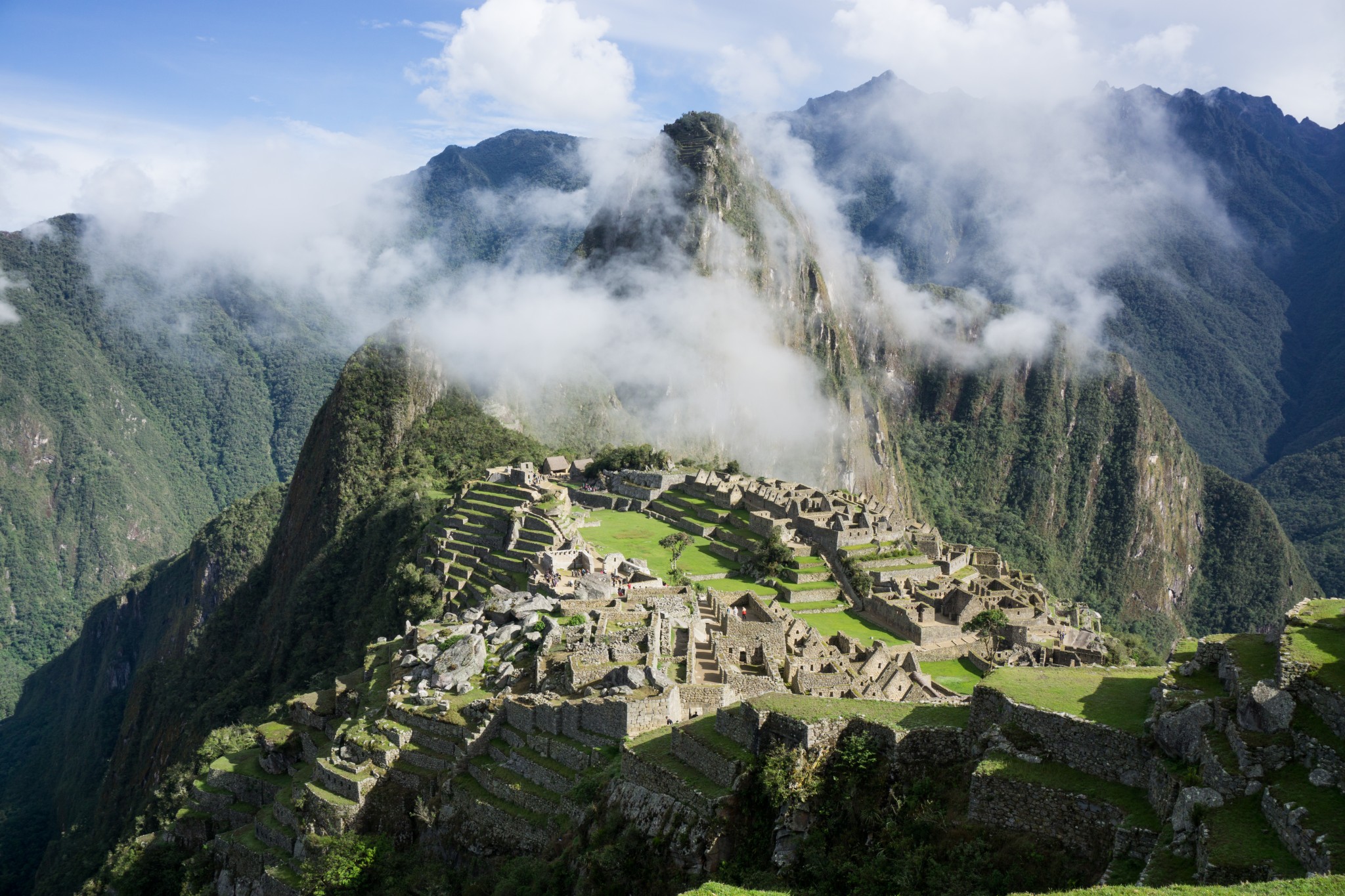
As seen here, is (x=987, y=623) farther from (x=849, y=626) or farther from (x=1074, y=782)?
(x=1074, y=782)

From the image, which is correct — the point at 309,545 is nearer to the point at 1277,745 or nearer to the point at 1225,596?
the point at 1277,745

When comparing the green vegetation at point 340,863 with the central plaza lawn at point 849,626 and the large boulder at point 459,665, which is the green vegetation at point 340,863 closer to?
the large boulder at point 459,665

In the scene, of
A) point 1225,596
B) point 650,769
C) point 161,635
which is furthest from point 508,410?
point 1225,596

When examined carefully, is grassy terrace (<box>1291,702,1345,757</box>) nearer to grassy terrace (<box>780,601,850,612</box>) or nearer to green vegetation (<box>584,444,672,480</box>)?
grassy terrace (<box>780,601,850,612</box>)

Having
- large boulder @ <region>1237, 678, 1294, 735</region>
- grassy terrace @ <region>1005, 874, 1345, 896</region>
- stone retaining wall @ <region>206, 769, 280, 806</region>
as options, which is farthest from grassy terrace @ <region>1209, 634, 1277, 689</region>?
stone retaining wall @ <region>206, 769, 280, 806</region>

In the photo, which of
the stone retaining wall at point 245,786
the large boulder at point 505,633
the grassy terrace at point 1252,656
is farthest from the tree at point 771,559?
the grassy terrace at point 1252,656

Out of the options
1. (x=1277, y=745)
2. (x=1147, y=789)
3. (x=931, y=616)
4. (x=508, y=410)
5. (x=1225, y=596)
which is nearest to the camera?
(x=1277, y=745)

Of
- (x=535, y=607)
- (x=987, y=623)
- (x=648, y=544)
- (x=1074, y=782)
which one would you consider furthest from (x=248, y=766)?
(x=987, y=623)
